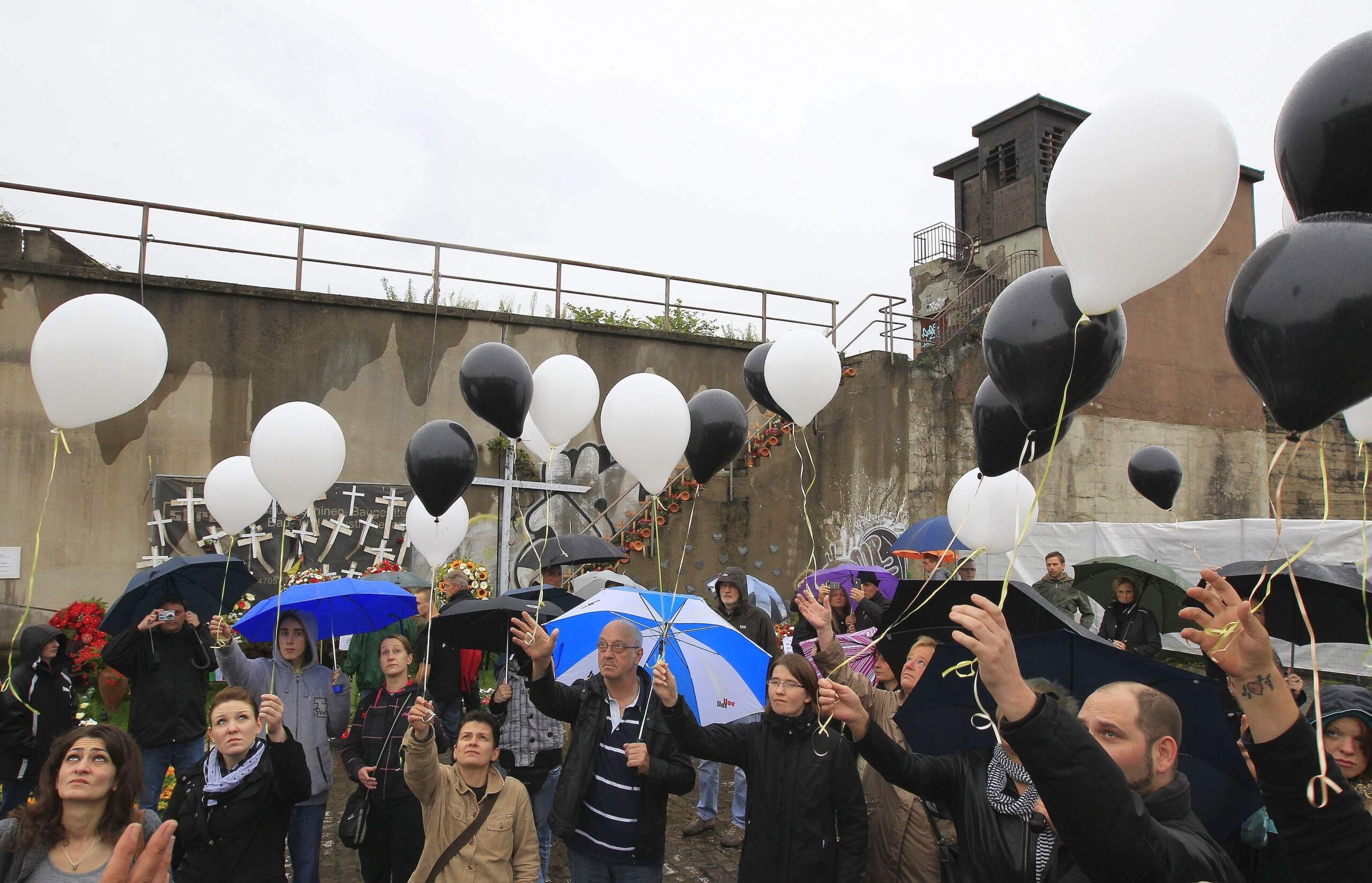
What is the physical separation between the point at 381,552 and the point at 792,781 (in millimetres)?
9806

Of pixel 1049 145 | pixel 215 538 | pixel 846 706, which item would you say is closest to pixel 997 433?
pixel 846 706

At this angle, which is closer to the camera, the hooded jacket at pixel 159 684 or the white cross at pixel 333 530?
the hooded jacket at pixel 159 684

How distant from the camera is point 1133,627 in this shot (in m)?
6.98

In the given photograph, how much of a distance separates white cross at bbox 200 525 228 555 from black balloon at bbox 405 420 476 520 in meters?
7.14

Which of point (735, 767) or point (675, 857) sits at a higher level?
point (735, 767)

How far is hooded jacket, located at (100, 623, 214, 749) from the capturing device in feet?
16.3

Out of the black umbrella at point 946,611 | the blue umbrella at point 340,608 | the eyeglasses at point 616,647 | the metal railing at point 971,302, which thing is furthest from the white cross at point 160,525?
the metal railing at point 971,302

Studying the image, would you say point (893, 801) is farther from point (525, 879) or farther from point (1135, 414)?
point (1135, 414)

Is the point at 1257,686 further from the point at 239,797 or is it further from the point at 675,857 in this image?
the point at 675,857

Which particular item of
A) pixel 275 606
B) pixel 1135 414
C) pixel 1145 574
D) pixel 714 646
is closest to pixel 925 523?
pixel 1145 574

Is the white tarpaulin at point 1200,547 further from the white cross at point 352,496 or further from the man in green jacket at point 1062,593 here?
the white cross at point 352,496

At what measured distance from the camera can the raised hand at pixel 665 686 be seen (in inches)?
139

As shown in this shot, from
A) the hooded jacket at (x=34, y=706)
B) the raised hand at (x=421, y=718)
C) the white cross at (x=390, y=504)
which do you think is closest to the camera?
the raised hand at (x=421, y=718)

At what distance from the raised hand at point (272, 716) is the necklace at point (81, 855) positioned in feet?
2.25
